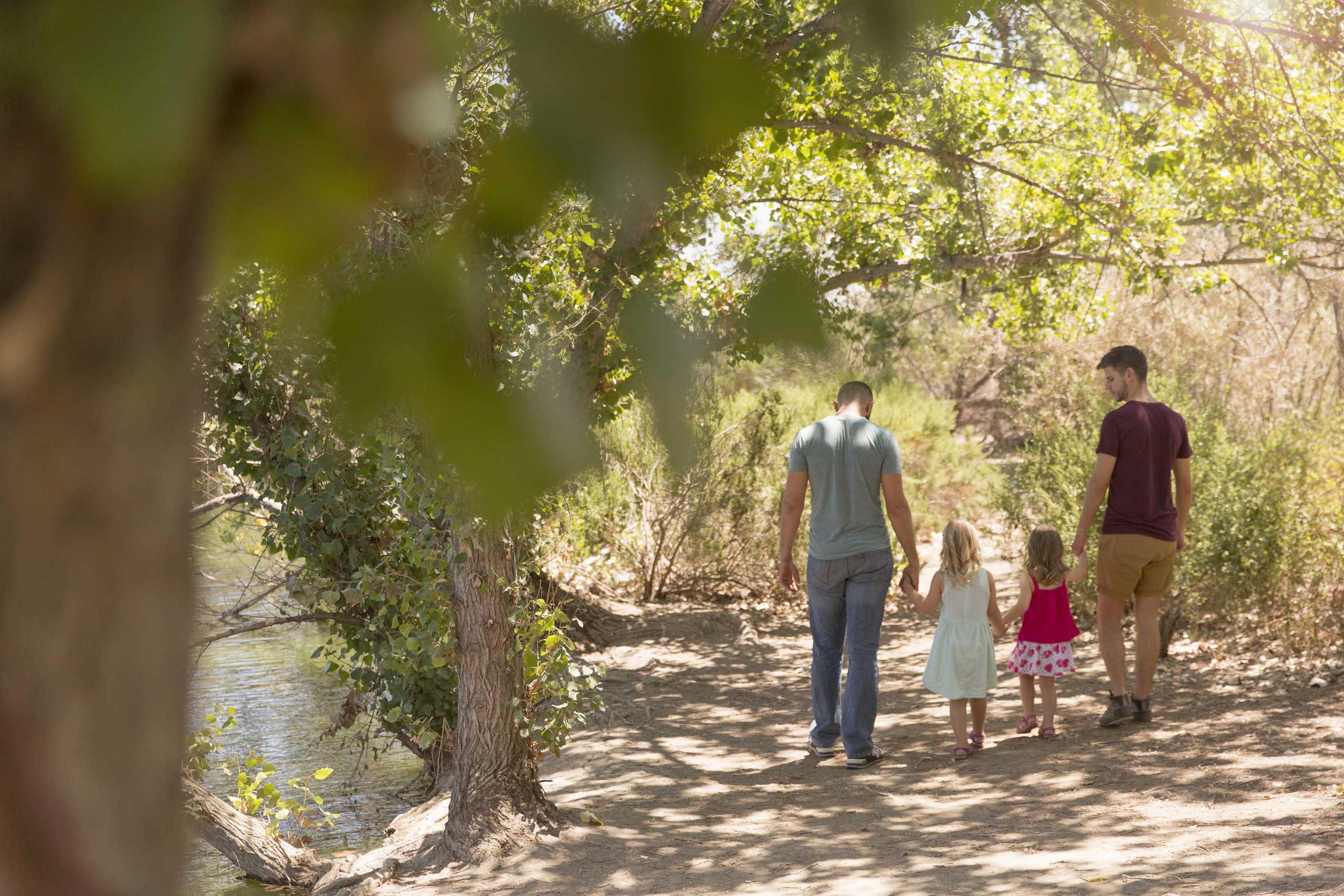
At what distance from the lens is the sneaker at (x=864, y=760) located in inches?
223

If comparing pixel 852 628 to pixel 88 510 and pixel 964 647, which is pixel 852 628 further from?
pixel 88 510

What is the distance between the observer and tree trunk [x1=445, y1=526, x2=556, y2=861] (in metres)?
4.92

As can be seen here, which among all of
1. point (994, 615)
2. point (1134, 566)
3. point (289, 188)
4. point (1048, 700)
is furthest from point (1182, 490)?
point (289, 188)

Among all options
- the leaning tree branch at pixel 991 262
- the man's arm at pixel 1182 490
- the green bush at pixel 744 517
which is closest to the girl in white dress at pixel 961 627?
the man's arm at pixel 1182 490

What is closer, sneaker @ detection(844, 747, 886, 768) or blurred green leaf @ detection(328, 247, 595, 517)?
blurred green leaf @ detection(328, 247, 595, 517)

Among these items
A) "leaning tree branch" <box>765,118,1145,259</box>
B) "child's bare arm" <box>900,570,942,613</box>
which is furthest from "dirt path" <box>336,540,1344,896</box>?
"leaning tree branch" <box>765,118,1145,259</box>

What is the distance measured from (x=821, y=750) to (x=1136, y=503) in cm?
206

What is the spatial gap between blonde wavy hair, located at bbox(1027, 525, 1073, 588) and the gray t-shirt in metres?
0.92

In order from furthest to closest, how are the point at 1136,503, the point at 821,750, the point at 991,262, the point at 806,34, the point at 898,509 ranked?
1. the point at 991,262
2. the point at 821,750
3. the point at 1136,503
4. the point at 898,509
5. the point at 806,34

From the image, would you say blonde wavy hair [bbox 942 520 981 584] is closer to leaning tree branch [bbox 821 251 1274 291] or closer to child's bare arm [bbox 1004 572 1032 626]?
child's bare arm [bbox 1004 572 1032 626]

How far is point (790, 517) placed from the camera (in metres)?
5.62

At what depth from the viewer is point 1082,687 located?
706 centimetres

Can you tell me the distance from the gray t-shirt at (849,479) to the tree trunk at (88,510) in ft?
16.3

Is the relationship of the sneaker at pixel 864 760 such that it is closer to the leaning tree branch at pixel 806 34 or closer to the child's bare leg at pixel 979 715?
the child's bare leg at pixel 979 715
